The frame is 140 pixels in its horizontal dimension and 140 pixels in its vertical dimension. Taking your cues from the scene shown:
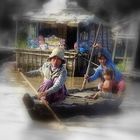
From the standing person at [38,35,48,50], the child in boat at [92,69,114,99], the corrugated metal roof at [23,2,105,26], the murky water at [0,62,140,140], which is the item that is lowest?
the murky water at [0,62,140,140]

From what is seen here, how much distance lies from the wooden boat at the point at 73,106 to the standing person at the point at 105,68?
0.06m

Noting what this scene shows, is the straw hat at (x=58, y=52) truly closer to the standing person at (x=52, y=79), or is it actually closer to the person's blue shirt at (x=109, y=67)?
the standing person at (x=52, y=79)

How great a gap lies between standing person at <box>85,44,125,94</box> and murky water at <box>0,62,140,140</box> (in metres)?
0.09

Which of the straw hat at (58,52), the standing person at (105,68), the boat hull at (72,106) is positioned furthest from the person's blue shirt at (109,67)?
the straw hat at (58,52)

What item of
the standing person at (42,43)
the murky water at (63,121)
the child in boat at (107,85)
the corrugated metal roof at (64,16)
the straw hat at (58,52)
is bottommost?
the murky water at (63,121)

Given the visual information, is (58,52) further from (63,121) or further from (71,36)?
(63,121)

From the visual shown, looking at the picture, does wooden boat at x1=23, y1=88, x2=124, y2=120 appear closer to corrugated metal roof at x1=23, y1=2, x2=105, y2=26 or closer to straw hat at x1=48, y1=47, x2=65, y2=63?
straw hat at x1=48, y1=47, x2=65, y2=63

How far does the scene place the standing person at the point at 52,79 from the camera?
3189 mm

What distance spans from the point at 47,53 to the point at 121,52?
409mm

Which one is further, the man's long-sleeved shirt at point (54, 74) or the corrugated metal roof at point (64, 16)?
the man's long-sleeved shirt at point (54, 74)

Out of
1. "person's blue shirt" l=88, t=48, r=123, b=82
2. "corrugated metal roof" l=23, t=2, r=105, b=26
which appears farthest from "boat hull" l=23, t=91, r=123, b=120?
"corrugated metal roof" l=23, t=2, r=105, b=26

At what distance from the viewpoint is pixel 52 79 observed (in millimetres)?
3207

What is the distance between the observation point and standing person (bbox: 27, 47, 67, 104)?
3.19 meters

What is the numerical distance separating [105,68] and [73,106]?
0.89 ft
